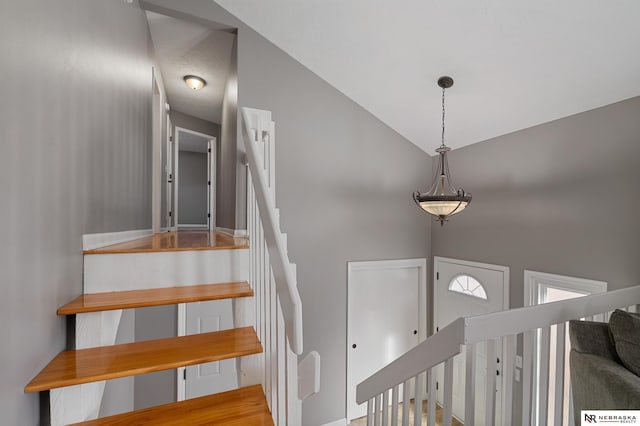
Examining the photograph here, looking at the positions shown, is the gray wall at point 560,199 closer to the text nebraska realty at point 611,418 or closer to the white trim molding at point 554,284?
the white trim molding at point 554,284

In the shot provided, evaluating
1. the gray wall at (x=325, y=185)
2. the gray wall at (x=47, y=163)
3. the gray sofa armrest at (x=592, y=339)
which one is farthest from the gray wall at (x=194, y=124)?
the gray sofa armrest at (x=592, y=339)

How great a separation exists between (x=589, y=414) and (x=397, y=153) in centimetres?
299

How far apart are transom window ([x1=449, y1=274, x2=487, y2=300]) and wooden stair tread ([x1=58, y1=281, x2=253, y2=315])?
2.88 meters

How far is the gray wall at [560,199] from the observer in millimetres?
2205

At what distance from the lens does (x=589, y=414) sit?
1206mm

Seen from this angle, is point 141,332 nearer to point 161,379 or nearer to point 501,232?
point 161,379

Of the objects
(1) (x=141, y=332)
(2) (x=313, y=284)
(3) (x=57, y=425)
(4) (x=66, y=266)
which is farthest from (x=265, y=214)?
(1) (x=141, y=332)

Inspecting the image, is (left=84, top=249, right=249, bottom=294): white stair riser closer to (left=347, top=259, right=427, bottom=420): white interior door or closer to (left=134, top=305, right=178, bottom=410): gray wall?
(left=134, top=305, right=178, bottom=410): gray wall

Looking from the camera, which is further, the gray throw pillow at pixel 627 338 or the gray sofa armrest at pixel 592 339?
the gray sofa armrest at pixel 592 339

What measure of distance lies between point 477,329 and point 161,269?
147cm

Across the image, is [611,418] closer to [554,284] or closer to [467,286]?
[554,284]

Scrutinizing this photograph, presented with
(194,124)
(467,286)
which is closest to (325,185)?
(467,286)

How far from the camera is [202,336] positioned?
1358 mm

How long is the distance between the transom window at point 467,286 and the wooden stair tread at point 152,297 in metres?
2.88
